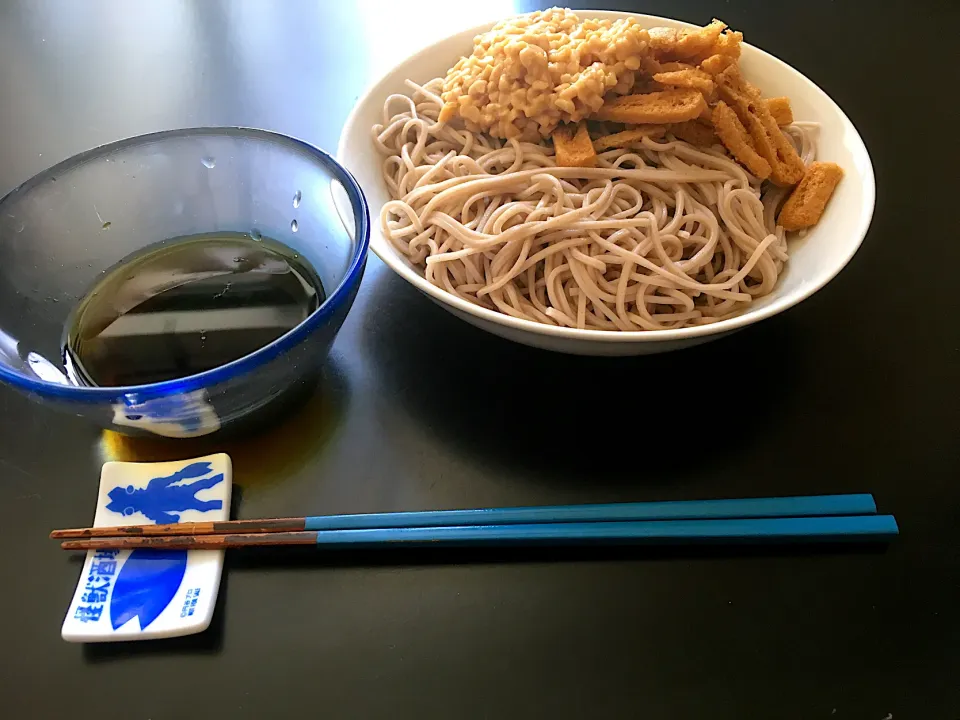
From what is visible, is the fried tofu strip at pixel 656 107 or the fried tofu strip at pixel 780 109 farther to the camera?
the fried tofu strip at pixel 780 109

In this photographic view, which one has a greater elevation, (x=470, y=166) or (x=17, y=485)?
→ (x=470, y=166)

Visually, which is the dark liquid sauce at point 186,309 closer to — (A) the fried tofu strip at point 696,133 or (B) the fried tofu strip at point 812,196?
(A) the fried tofu strip at point 696,133

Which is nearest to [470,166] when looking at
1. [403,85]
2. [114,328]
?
[403,85]

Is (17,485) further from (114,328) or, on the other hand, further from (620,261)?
(620,261)

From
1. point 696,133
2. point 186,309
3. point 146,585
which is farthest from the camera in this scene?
point 696,133

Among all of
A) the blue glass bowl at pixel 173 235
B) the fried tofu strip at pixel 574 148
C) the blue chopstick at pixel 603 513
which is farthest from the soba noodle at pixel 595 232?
the blue chopstick at pixel 603 513

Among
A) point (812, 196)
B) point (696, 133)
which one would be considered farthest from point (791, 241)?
point (696, 133)

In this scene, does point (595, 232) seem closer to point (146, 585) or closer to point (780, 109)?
point (780, 109)
